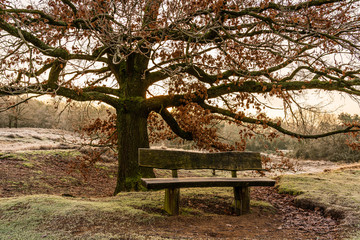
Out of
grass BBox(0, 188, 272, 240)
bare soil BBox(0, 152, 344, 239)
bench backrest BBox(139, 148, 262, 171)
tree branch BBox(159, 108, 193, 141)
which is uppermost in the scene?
tree branch BBox(159, 108, 193, 141)

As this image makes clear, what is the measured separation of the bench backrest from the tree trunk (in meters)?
2.32

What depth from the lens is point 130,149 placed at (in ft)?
24.1

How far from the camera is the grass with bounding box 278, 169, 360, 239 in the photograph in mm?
5031

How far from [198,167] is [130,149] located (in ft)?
8.50

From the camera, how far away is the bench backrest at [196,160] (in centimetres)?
507

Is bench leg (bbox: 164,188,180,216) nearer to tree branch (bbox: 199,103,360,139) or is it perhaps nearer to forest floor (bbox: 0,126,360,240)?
forest floor (bbox: 0,126,360,240)

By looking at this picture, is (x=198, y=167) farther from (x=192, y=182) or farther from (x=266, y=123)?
(x=266, y=123)

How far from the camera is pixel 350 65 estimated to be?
24.9ft

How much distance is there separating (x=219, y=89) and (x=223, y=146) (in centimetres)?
206

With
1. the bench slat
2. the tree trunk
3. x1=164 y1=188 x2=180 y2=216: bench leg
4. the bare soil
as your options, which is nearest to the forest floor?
the bare soil

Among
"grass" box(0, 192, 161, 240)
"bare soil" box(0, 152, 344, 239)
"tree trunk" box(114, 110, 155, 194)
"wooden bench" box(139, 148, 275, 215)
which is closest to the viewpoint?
"grass" box(0, 192, 161, 240)

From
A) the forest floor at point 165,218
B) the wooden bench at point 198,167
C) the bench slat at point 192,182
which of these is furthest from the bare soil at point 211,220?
the bench slat at point 192,182

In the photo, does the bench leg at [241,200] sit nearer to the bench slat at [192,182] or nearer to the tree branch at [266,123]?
the bench slat at [192,182]

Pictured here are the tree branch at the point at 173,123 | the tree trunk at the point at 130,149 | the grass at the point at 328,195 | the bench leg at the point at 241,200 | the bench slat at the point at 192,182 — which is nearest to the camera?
the bench slat at the point at 192,182
